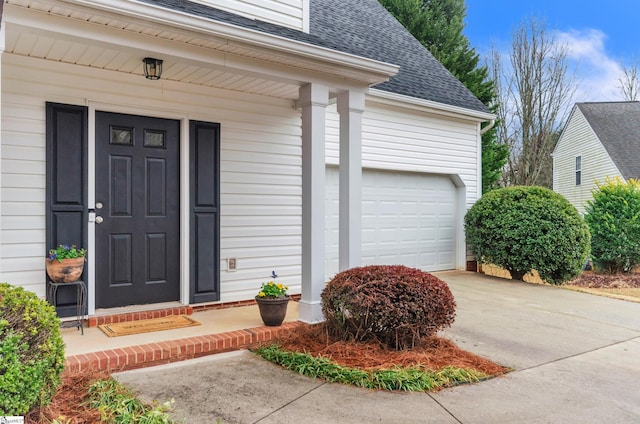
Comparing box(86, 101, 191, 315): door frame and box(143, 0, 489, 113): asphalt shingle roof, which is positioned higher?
box(143, 0, 489, 113): asphalt shingle roof

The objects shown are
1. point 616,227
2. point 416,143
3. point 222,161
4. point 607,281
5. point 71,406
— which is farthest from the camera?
point 616,227

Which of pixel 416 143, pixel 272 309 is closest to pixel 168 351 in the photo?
pixel 272 309

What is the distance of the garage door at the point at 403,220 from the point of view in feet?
23.4

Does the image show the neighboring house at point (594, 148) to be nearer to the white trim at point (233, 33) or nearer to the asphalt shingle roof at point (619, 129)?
the asphalt shingle roof at point (619, 129)

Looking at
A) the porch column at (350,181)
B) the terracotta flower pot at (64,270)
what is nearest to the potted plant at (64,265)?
the terracotta flower pot at (64,270)

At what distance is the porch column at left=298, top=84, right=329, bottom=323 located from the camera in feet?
15.5

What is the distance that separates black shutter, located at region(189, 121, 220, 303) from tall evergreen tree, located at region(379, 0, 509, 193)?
10.6 m

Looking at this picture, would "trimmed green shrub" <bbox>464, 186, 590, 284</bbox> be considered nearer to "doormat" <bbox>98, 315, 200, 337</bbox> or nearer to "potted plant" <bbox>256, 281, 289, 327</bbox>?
"potted plant" <bbox>256, 281, 289, 327</bbox>

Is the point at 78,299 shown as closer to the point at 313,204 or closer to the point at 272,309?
the point at 272,309

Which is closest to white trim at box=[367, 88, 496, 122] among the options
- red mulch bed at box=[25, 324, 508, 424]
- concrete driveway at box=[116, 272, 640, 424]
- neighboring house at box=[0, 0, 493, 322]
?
neighboring house at box=[0, 0, 493, 322]

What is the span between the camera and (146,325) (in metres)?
4.53

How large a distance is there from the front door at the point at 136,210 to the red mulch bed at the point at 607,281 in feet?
24.3

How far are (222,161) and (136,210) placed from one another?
3.66 feet

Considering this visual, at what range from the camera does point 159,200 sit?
5078 mm
